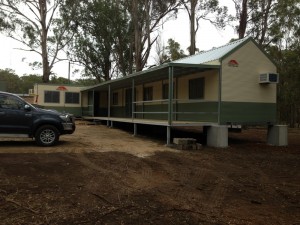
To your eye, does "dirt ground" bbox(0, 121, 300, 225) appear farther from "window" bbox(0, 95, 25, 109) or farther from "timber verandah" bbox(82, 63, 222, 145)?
"timber verandah" bbox(82, 63, 222, 145)

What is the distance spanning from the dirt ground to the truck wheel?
1.08ft

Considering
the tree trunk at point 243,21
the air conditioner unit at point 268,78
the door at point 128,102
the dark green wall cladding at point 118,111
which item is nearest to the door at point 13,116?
the air conditioner unit at point 268,78

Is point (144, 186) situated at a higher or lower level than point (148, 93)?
lower

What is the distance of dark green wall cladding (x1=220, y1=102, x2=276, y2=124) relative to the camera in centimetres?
1415

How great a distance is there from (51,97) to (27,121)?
17.3m

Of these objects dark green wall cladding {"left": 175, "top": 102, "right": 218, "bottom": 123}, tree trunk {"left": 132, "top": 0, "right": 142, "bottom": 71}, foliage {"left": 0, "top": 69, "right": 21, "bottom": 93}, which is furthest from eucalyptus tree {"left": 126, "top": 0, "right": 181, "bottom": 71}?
foliage {"left": 0, "top": 69, "right": 21, "bottom": 93}

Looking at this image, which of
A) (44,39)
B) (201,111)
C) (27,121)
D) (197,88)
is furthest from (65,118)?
(44,39)

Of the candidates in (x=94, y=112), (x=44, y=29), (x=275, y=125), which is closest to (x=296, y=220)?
(x=275, y=125)

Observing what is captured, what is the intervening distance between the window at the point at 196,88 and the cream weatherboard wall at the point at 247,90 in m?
1.46

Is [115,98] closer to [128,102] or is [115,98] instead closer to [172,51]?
[128,102]

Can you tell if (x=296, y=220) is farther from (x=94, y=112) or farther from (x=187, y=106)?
(x=94, y=112)

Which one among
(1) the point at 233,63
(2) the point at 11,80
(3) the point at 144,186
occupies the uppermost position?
(2) the point at 11,80

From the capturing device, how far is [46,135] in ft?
39.9

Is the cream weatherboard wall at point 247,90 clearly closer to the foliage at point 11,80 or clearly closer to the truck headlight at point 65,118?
the truck headlight at point 65,118
